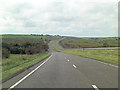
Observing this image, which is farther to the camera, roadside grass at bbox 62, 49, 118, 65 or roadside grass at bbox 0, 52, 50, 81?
roadside grass at bbox 62, 49, 118, 65

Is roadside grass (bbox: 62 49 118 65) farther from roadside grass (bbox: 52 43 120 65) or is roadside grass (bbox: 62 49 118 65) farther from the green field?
the green field

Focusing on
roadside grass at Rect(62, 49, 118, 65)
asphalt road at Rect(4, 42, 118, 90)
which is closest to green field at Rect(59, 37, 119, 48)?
roadside grass at Rect(62, 49, 118, 65)

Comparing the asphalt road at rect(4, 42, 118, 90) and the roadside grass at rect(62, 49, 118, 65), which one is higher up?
the asphalt road at rect(4, 42, 118, 90)

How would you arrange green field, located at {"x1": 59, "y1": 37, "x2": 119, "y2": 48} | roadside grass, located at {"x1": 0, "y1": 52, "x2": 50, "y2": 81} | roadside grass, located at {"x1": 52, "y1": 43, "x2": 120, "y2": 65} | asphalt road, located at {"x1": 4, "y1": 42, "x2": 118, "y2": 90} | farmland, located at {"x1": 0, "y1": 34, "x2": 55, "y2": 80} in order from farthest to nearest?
green field, located at {"x1": 59, "y1": 37, "x2": 119, "y2": 48}
roadside grass, located at {"x1": 52, "y1": 43, "x2": 120, "y2": 65}
farmland, located at {"x1": 0, "y1": 34, "x2": 55, "y2": 80}
roadside grass, located at {"x1": 0, "y1": 52, "x2": 50, "y2": 81}
asphalt road, located at {"x1": 4, "y1": 42, "x2": 118, "y2": 90}

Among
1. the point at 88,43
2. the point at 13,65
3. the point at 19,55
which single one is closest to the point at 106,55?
the point at 19,55

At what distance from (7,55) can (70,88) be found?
2401cm

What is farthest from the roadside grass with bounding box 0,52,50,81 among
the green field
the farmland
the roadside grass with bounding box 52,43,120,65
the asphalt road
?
the green field

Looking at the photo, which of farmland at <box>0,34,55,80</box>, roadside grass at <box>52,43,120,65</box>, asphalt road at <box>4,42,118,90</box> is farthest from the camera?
roadside grass at <box>52,43,120,65</box>

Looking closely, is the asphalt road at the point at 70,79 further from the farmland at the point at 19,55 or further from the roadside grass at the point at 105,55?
the roadside grass at the point at 105,55

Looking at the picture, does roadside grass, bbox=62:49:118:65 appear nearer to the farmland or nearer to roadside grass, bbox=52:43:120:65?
roadside grass, bbox=52:43:120:65

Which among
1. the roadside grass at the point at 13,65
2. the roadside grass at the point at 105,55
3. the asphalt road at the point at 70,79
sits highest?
the asphalt road at the point at 70,79

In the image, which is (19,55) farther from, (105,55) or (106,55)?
(106,55)

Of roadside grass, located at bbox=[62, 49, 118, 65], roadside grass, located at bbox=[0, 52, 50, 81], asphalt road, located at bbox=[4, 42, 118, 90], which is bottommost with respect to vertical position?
roadside grass, located at bbox=[62, 49, 118, 65]

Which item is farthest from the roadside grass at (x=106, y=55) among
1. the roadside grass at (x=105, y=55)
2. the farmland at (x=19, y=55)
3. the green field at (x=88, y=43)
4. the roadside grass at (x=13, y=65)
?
the green field at (x=88, y=43)
